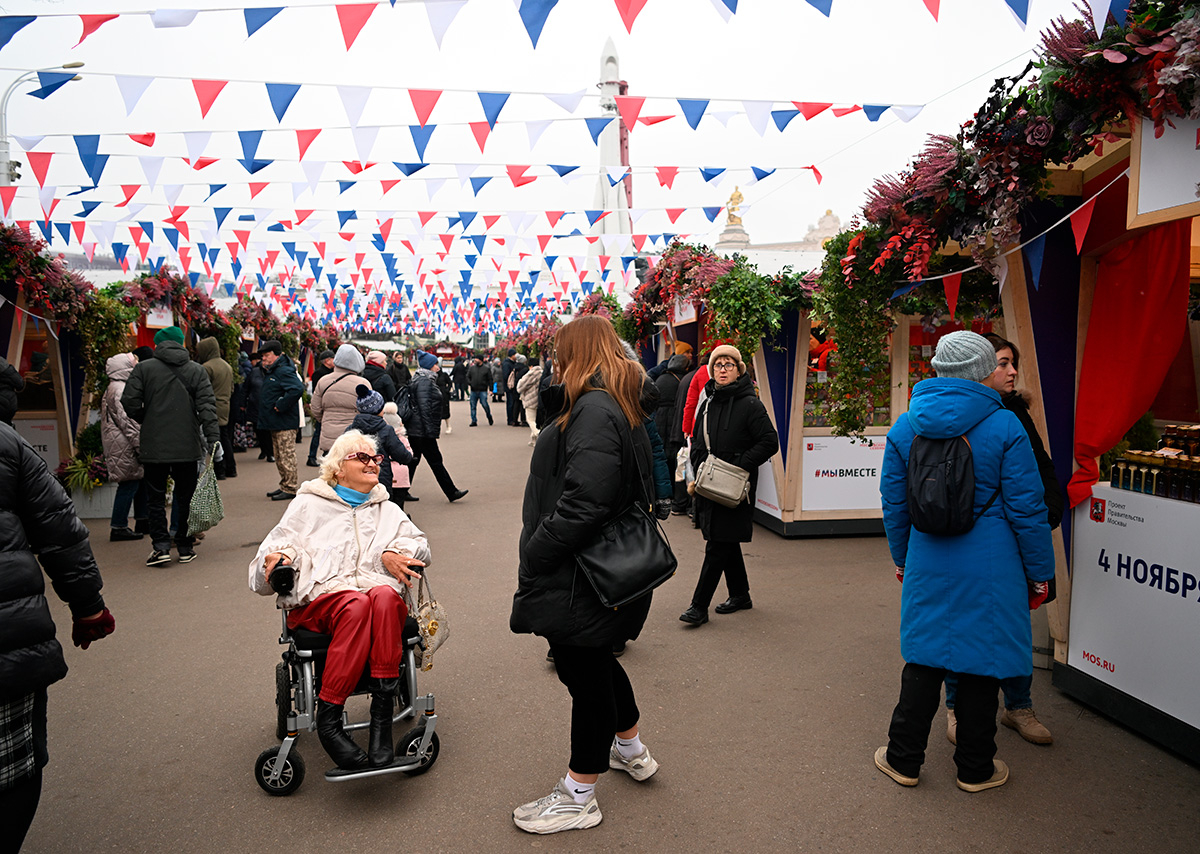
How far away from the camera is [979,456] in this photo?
9.34ft

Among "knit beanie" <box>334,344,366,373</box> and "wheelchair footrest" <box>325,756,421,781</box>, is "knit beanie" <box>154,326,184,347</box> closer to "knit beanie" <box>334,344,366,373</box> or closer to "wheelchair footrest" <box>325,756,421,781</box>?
"knit beanie" <box>334,344,366,373</box>

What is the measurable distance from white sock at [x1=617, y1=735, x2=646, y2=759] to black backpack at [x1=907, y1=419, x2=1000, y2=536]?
1.38 m

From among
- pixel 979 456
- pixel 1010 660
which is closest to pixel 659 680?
pixel 1010 660

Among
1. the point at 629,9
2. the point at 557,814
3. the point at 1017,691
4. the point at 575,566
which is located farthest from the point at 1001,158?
the point at 557,814

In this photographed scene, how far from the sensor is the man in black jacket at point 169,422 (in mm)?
6473

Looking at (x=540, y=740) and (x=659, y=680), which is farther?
(x=659, y=680)

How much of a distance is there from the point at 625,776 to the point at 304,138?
7361 mm

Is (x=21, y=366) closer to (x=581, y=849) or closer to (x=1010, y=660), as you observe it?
(x=581, y=849)

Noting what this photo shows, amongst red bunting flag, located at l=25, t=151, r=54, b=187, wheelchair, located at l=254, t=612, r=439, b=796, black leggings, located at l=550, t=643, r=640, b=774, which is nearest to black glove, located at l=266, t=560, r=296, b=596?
wheelchair, located at l=254, t=612, r=439, b=796

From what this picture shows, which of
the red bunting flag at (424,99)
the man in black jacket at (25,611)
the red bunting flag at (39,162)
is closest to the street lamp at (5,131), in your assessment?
the red bunting flag at (39,162)

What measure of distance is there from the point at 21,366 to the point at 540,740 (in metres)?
8.64

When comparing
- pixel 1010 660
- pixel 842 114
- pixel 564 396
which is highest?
pixel 842 114

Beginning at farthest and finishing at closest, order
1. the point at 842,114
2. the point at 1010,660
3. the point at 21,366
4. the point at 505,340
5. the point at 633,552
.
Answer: the point at 505,340 < the point at 21,366 < the point at 842,114 < the point at 1010,660 < the point at 633,552

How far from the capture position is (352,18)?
470cm
